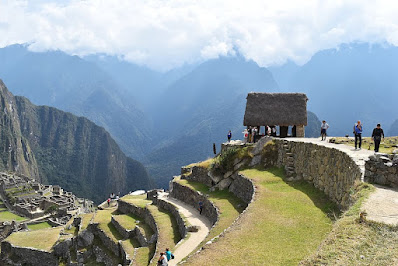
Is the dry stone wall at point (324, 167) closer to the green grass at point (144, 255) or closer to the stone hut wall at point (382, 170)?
the stone hut wall at point (382, 170)

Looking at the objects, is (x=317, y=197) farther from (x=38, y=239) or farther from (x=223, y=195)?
(x=38, y=239)

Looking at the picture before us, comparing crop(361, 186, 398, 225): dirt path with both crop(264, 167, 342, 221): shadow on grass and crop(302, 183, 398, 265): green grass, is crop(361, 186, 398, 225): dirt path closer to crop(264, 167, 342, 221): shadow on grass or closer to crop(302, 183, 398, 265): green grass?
crop(302, 183, 398, 265): green grass

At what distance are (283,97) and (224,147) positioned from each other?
950 cm

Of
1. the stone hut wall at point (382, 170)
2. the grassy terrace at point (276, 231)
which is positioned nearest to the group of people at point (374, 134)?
the grassy terrace at point (276, 231)

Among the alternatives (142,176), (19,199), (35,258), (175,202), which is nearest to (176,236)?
(175,202)

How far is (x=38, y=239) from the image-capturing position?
31.5 m

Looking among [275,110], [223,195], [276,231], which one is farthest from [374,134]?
[275,110]

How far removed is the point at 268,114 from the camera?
106ft

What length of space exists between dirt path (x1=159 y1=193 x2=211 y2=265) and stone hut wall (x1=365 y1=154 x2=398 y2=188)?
8.78 metres

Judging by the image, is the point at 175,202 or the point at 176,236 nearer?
the point at 176,236

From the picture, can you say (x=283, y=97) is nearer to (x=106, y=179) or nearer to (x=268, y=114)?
(x=268, y=114)

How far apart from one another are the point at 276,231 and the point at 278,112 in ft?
73.8

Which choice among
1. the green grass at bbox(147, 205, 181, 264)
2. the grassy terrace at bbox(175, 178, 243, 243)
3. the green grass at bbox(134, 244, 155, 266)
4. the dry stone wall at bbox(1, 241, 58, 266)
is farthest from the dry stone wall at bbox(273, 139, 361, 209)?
the dry stone wall at bbox(1, 241, 58, 266)

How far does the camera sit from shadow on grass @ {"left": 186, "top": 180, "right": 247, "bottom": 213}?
60.5 feet
